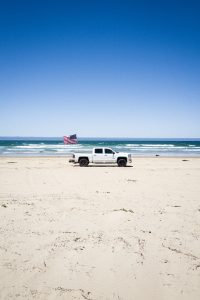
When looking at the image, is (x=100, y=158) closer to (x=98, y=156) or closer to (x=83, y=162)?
(x=98, y=156)

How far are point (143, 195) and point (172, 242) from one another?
15.1 feet

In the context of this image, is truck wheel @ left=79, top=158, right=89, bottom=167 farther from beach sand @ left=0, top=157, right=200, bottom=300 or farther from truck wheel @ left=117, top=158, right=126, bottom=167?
beach sand @ left=0, top=157, right=200, bottom=300

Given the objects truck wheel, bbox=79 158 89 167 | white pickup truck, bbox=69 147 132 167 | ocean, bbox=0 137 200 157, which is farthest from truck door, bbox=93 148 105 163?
ocean, bbox=0 137 200 157

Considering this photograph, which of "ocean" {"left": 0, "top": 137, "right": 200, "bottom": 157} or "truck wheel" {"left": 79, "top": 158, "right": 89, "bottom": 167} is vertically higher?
"truck wheel" {"left": 79, "top": 158, "right": 89, "bottom": 167}

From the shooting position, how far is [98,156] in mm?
22766

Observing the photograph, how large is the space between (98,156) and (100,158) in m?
0.24

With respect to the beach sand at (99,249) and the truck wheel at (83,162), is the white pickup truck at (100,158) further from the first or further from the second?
the beach sand at (99,249)

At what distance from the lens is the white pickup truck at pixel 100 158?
22.5 metres

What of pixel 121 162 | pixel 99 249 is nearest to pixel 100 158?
pixel 121 162

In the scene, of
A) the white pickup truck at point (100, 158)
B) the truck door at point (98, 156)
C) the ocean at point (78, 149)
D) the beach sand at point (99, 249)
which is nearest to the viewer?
the beach sand at point (99, 249)

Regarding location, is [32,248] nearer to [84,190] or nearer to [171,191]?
[84,190]

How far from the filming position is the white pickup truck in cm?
2255

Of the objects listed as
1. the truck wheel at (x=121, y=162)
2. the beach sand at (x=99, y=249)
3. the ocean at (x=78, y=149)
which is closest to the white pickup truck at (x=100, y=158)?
the truck wheel at (x=121, y=162)

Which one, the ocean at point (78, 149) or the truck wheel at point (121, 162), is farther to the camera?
the ocean at point (78, 149)
